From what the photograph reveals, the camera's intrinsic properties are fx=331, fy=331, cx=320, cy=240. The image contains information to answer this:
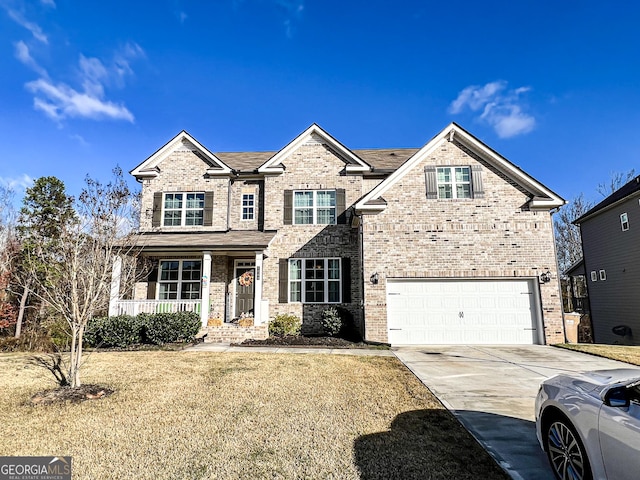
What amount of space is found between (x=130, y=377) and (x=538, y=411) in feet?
24.6

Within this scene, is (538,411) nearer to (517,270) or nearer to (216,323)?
(517,270)

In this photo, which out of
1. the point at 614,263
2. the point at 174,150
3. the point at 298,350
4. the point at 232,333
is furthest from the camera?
the point at 614,263

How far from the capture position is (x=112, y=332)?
36.4 feet

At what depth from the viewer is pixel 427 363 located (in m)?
8.64

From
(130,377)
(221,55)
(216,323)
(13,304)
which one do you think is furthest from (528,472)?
(13,304)

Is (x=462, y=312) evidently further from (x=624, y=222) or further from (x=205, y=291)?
(x=624, y=222)

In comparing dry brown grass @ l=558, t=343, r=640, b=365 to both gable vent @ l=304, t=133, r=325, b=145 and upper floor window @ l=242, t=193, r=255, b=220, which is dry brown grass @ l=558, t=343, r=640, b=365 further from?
upper floor window @ l=242, t=193, r=255, b=220

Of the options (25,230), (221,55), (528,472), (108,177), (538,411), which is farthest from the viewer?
(25,230)

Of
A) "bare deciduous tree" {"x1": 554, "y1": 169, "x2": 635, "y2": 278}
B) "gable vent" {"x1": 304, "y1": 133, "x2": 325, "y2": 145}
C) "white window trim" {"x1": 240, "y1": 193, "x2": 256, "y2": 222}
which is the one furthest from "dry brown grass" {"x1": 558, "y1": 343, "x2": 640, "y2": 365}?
"bare deciduous tree" {"x1": 554, "y1": 169, "x2": 635, "y2": 278}

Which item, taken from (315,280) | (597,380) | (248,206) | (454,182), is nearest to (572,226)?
(454,182)

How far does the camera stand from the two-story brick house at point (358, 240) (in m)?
11.8

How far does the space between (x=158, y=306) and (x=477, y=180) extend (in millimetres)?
13227

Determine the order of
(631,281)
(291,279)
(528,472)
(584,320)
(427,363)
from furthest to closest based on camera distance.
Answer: (584,320) < (631,281) < (291,279) < (427,363) < (528,472)

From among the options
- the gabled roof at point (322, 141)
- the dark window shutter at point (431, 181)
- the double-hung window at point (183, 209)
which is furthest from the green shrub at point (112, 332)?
the dark window shutter at point (431, 181)
